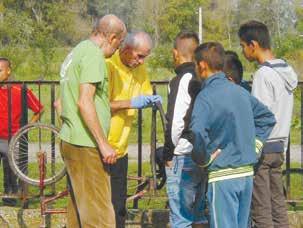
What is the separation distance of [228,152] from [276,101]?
0.88 metres

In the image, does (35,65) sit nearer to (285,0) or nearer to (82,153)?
(285,0)

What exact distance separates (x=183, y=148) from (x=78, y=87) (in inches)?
37.9

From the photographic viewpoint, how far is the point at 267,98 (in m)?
5.79

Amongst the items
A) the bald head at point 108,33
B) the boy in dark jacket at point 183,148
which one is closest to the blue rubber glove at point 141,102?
the boy in dark jacket at point 183,148

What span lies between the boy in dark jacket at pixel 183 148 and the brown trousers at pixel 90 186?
0.65m

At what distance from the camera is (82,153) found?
5.38 metres

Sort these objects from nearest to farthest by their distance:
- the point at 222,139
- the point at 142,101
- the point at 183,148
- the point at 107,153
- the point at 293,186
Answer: the point at 222,139 → the point at 107,153 → the point at 183,148 → the point at 142,101 → the point at 293,186

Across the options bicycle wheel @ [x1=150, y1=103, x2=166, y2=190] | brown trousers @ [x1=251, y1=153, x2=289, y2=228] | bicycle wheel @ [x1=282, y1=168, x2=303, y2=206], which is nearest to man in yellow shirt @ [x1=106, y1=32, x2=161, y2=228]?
bicycle wheel @ [x1=150, y1=103, x2=166, y2=190]

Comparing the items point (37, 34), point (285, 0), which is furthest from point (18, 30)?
point (285, 0)

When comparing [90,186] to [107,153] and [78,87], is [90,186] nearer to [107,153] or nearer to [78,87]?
[107,153]

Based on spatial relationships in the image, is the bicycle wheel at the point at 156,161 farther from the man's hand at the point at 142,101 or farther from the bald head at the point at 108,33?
the bald head at the point at 108,33

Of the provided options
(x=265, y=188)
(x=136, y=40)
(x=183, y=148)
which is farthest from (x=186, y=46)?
(x=265, y=188)

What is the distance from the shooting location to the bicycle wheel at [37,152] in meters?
6.96

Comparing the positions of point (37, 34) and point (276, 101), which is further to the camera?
point (37, 34)
